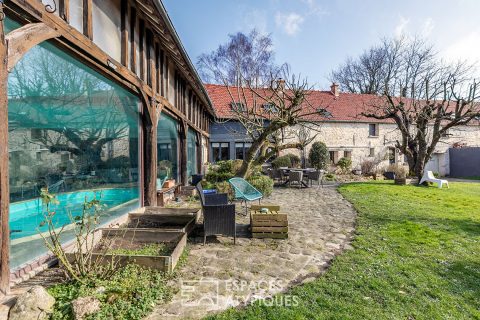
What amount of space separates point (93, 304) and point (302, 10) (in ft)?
47.6

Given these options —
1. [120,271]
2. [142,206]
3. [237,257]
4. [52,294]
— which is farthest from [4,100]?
[142,206]

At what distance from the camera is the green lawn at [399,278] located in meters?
2.48

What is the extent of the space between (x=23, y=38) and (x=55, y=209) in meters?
1.98

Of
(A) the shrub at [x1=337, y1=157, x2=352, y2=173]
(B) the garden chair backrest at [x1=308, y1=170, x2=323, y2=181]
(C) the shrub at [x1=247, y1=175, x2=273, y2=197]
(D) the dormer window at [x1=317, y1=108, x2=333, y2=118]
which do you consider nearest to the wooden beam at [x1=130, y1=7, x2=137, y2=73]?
(C) the shrub at [x1=247, y1=175, x2=273, y2=197]

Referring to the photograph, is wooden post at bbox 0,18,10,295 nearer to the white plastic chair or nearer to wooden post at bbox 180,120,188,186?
wooden post at bbox 180,120,188,186

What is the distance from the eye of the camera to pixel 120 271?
9.55 ft

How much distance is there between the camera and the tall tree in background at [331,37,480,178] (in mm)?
12773

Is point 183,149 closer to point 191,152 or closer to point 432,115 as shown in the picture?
point 191,152

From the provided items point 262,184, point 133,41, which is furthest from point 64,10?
point 262,184

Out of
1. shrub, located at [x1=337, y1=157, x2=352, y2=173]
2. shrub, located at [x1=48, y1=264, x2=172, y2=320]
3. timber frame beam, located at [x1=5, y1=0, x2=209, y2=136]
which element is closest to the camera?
shrub, located at [x1=48, y1=264, x2=172, y2=320]

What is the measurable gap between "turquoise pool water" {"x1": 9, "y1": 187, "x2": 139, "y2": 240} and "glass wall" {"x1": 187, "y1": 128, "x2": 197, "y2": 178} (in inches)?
225

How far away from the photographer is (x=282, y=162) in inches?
669

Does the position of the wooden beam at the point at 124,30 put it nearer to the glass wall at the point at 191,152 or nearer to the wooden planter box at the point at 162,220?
the wooden planter box at the point at 162,220

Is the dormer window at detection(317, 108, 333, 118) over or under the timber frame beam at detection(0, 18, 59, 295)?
over
